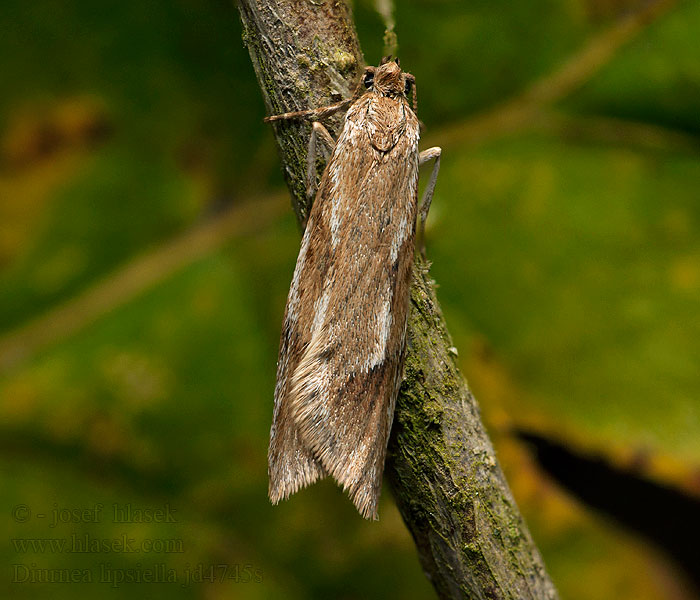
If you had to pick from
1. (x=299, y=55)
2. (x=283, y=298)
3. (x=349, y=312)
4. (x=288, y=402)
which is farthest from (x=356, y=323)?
(x=283, y=298)

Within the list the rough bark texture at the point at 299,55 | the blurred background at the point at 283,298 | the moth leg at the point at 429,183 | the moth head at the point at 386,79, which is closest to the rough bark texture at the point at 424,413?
the rough bark texture at the point at 299,55

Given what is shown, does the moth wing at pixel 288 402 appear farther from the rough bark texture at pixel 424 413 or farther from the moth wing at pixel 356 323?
the rough bark texture at pixel 424 413

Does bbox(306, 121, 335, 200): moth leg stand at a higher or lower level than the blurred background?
higher

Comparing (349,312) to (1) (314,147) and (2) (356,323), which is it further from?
(1) (314,147)

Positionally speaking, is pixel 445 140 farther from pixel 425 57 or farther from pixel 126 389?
pixel 126 389

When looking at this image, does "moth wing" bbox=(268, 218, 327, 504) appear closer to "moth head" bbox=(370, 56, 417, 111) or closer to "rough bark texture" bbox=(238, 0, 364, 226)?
"rough bark texture" bbox=(238, 0, 364, 226)

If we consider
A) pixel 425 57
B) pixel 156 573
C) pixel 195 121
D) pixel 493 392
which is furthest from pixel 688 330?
pixel 156 573

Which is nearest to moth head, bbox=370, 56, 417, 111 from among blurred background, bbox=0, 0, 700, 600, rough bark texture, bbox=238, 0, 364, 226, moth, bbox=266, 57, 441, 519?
moth, bbox=266, 57, 441, 519
